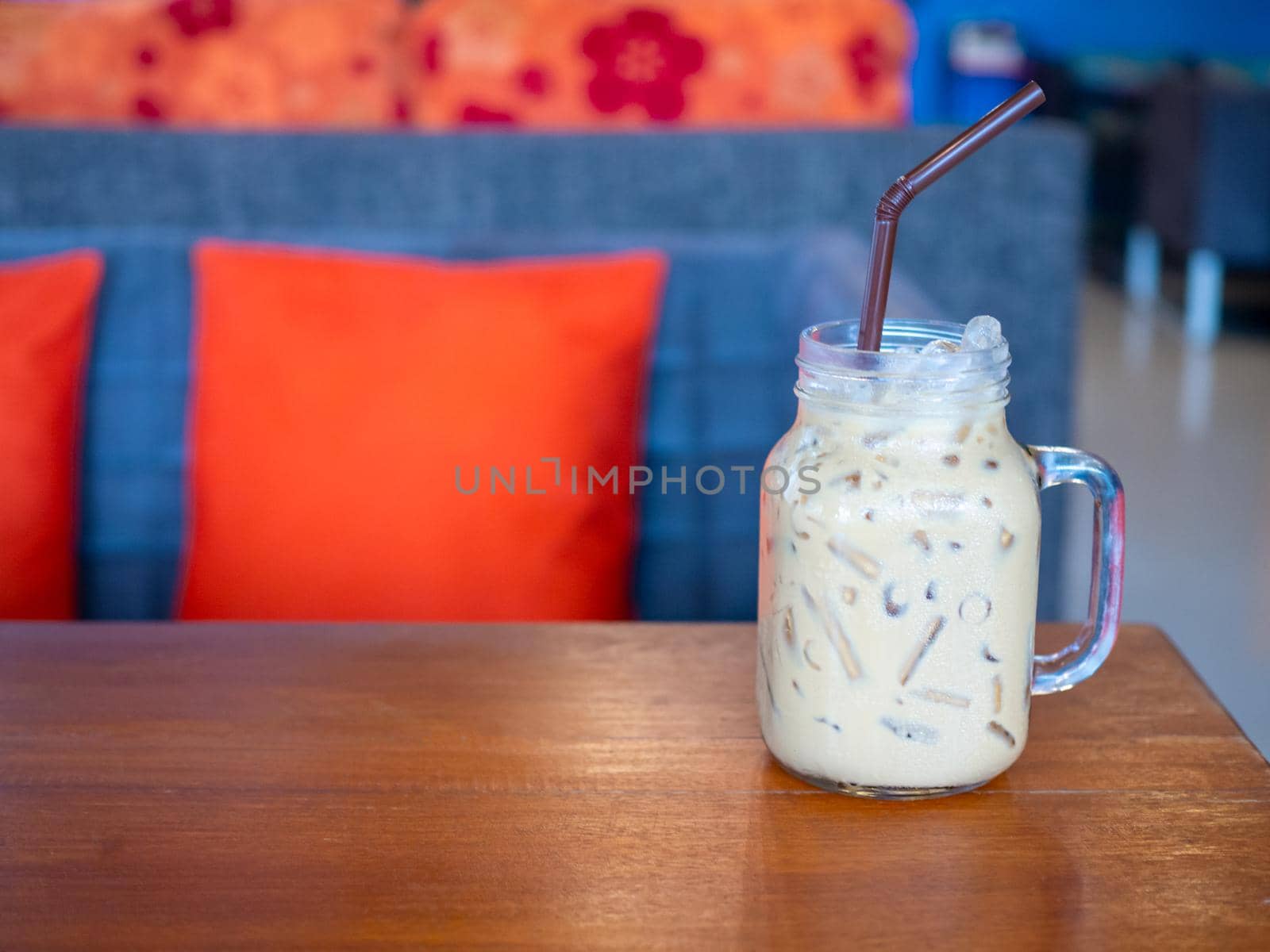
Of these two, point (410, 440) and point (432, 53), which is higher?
point (432, 53)

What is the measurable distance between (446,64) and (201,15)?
29 centimetres

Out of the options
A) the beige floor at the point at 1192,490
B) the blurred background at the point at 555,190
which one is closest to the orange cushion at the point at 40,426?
the blurred background at the point at 555,190

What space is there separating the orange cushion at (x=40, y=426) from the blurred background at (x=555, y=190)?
2 centimetres

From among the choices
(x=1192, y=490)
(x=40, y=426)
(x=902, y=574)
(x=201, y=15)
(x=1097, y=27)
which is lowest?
(x=1192, y=490)

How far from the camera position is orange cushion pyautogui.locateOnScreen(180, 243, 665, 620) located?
3.74 ft

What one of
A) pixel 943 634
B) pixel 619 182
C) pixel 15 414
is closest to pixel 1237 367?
pixel 619 182

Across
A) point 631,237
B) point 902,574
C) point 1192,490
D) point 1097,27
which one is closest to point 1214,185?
point 1192,490

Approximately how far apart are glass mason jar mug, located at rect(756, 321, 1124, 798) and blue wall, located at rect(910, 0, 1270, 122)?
21.6 feet

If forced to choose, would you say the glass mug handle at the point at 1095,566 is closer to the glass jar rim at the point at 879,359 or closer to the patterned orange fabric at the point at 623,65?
the glass jar rim at the point at 879,359

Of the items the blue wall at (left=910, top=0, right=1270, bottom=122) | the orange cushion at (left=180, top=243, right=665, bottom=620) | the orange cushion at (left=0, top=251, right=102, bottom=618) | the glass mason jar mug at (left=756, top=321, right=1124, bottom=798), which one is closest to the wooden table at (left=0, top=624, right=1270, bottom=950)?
the glass mason jar mug at (left=756, top=321, right=1124, bottom=798)

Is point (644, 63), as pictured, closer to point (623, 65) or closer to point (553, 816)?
point (623, 65)

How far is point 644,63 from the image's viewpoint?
5.40ft

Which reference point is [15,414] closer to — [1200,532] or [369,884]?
[369,884]

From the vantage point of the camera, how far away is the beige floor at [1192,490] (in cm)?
204
